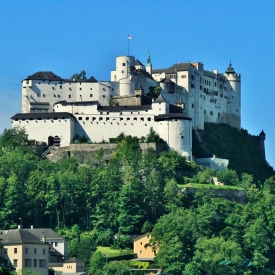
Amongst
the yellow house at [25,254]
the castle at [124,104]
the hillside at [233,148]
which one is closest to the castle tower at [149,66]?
the castle at [124,104]

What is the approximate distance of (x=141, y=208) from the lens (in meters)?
94.7

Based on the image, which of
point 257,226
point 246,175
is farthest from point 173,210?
point 246,175

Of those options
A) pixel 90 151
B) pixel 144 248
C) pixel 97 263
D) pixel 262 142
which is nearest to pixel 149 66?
pixel 262 142

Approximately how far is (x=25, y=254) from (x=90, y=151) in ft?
108

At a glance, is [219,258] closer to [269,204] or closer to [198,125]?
[269,204]

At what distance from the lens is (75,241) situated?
8762cm

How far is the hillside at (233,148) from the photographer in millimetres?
112250

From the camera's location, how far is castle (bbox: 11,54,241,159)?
341ft

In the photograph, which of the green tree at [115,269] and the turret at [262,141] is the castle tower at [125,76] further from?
the green tree at [115,269]

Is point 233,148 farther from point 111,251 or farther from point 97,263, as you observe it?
point 97,263

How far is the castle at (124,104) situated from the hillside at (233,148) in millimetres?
1263

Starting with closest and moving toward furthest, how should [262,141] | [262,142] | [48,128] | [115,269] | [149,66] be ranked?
[115,269] → [48,128] → [149,66] → [262,142] → [262,141]

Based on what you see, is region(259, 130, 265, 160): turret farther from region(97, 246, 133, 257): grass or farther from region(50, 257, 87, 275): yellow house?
region(50, 257, 87, 275): yellow house

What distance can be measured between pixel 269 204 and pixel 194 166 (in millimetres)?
7443
